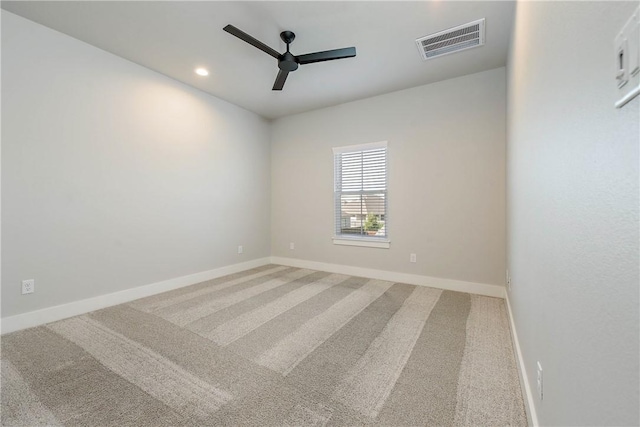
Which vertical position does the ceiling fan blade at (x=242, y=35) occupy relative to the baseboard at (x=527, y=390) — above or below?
above

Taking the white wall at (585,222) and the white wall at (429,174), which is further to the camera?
the white wall at (429,174)

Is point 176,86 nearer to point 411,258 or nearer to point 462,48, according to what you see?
point 462,48

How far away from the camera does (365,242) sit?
4.16 meters

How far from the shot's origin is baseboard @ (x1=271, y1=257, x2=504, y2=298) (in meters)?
3.31

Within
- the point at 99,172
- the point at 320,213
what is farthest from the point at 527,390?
the point at 99,172

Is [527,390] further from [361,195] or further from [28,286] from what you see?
[28,286]

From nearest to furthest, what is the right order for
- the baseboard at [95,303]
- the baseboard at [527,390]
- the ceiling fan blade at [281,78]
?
the baseboard at [527,390]
the baseboard at [95,303]
the ceiling fan blade at [281,78]

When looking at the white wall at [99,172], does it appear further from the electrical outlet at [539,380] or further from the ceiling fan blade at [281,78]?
the electrical outlet at [539,380]

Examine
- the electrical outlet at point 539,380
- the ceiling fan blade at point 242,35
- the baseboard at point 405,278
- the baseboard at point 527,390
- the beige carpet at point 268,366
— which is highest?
the ceiling fan blade at point 242,35

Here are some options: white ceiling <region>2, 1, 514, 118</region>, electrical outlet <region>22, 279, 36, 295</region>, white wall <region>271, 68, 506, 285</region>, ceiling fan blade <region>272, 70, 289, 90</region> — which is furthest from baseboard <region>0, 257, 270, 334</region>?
ceiling fan blade <region>272, 70, 289, 90</region>

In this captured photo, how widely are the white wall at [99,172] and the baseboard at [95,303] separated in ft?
0.22

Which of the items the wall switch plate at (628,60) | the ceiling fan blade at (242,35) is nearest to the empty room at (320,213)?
the wall switch plate at (628,60)

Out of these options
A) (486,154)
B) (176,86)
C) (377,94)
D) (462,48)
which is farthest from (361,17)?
(176,86)

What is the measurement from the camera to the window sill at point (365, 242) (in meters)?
4.01
